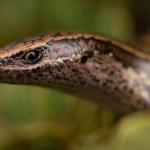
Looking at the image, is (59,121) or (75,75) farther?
(59,121)

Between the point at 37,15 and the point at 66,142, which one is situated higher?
the point at 37,15

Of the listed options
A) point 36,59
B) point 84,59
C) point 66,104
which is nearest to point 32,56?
point 36,59

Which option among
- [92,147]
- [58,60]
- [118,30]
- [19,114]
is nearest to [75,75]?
[58,60]

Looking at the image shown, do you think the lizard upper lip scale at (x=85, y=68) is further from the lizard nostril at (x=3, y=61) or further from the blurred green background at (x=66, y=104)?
the blurred green background at (x=66, y=104)

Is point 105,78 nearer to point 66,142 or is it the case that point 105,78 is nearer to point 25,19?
point 66,142

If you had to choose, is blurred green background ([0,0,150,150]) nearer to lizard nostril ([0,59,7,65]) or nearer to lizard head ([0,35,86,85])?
lizard head ([0,35,86,85])

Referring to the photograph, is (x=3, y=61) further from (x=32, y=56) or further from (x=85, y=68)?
(x=85, y=68)
